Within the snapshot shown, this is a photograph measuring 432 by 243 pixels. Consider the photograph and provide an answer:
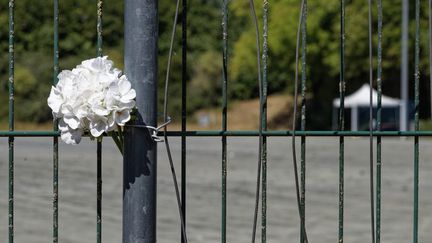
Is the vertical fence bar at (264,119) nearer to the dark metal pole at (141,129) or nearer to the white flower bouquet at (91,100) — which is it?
the dark metal pole at (141,129)

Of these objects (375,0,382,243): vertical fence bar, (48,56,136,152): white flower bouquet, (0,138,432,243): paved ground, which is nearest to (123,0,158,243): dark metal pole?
(48,56,136,152): white flower bouquet

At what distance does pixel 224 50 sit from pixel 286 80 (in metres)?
34.8

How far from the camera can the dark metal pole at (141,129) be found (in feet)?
10.5

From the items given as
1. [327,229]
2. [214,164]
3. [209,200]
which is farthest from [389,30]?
[327,229]

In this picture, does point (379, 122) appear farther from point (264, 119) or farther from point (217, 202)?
point (217, 202)

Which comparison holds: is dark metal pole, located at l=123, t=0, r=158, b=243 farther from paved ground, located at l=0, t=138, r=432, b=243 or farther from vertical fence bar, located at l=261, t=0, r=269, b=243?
paved ground, located at l=0, t=138, r=432, b=243

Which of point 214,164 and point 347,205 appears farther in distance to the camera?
point 214,164

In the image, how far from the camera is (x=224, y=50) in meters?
3.45

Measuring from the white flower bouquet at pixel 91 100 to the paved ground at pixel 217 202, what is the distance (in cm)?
267

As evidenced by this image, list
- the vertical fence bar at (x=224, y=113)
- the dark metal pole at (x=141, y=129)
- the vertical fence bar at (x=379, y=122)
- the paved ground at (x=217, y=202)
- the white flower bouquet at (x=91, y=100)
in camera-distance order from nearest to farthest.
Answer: the white flower bouquet at (x=91, y=100) → the dark metal pole at (x=141, y=129) → the vertical fence bar at (x=224, y=113) → the vertical fence bar at (x=379, y=122) → the paved ground at (x=217, y=202)

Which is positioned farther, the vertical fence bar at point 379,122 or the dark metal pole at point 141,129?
the vertical fence bar at point 379,122

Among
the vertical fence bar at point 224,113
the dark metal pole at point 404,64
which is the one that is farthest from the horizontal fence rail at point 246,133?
the dark metal pole at point 404,64

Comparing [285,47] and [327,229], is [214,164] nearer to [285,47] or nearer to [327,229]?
[327,229]

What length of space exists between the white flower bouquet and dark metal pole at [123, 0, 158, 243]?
0.32 feet
